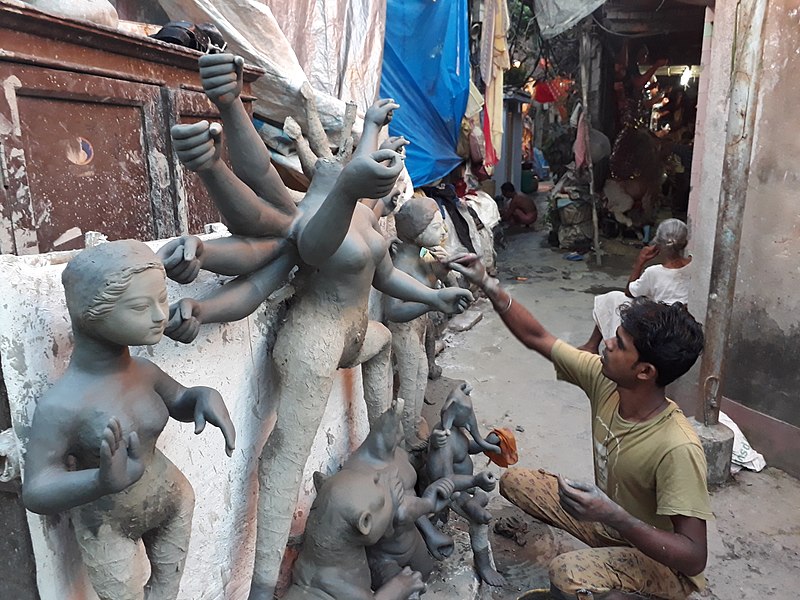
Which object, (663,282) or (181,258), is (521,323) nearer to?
(181,258)

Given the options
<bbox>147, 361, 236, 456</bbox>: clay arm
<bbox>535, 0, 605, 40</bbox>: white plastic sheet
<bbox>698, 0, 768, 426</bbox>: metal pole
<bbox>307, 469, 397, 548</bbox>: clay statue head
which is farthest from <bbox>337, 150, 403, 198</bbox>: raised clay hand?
<bbox>535, 0, 605, 40</bbox>: white plastic sheet

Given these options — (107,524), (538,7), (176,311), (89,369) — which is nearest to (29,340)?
(89,369)

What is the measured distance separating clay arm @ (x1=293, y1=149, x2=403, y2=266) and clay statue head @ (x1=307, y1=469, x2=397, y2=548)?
83cm

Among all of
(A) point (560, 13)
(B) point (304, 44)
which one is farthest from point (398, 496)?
(A) point (560, 13)

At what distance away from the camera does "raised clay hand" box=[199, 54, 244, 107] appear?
1.30 m

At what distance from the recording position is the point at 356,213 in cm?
200

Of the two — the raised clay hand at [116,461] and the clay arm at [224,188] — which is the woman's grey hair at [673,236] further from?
the raised clay hand at [116,461]

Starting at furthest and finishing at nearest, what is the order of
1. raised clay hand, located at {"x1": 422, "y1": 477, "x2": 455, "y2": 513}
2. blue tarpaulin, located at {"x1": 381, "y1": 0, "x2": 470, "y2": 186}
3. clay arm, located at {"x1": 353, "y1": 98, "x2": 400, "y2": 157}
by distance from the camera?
blue tarpaulin, located at {"x1": 381, "y1": 0, "x2": 470, "y2": 186}, raised clay hand, located at {"x1": 422, "y1": 477, "x2": 455, "y2": 513}, clay arm, located at {"x1": 353, "y1": 98, "x2": 400, "y2": 157}

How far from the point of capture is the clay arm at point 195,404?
1.34 meters

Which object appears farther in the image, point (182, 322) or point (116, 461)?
point (182, 322)

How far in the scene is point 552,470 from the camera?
382 cm

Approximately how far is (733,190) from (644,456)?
2098 millimetres

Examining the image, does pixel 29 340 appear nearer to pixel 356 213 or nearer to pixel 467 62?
pixel 356 213

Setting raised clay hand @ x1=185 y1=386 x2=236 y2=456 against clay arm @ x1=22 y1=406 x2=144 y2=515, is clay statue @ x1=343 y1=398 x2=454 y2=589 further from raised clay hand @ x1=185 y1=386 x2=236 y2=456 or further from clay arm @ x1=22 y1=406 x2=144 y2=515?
clay arm @ x1=22 y1=406 x2=144 y2=515
